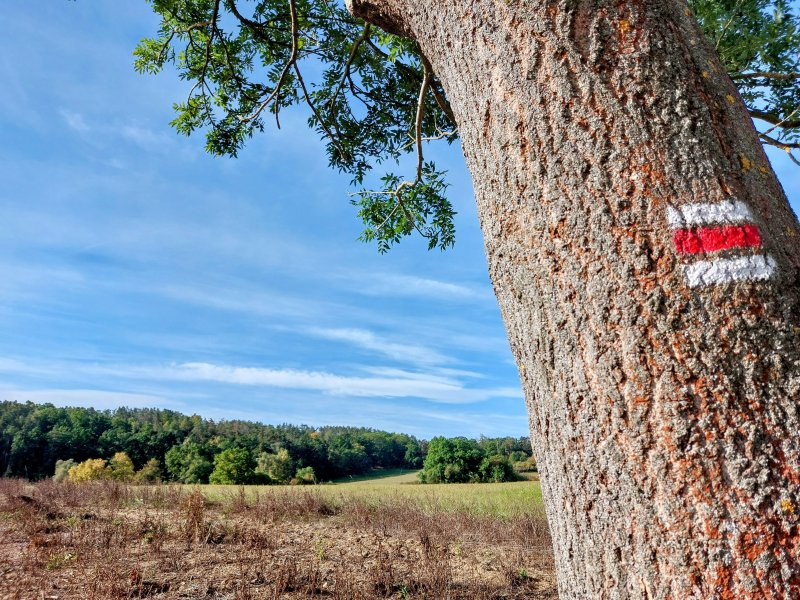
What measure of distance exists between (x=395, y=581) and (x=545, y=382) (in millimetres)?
5305

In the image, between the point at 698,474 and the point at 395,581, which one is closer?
the point at 698,474

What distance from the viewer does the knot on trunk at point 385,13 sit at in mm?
1811

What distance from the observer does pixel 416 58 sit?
5.22m

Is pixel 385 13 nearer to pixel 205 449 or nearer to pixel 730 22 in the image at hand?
pixel 730 22

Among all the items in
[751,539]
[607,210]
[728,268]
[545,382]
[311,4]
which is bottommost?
[751,539]

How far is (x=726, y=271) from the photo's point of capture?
108 cm

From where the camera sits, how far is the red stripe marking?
109 cm

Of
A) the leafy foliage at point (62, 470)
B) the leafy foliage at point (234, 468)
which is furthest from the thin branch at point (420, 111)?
the leafy foliage at point (62, 470)

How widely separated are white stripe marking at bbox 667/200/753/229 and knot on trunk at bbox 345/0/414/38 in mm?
1178

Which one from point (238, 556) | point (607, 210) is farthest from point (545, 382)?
point (238, 556)

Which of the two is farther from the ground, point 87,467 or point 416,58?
point 416,58

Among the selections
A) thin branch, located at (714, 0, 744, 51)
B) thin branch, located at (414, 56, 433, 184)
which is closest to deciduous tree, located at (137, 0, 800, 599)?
thin branch, located at (414, 56, 433, 184)

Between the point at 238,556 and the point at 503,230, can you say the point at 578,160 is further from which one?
the point at 238,556

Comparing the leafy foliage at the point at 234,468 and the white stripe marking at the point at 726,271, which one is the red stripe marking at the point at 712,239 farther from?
the leafy foliage at the point at 234,468
